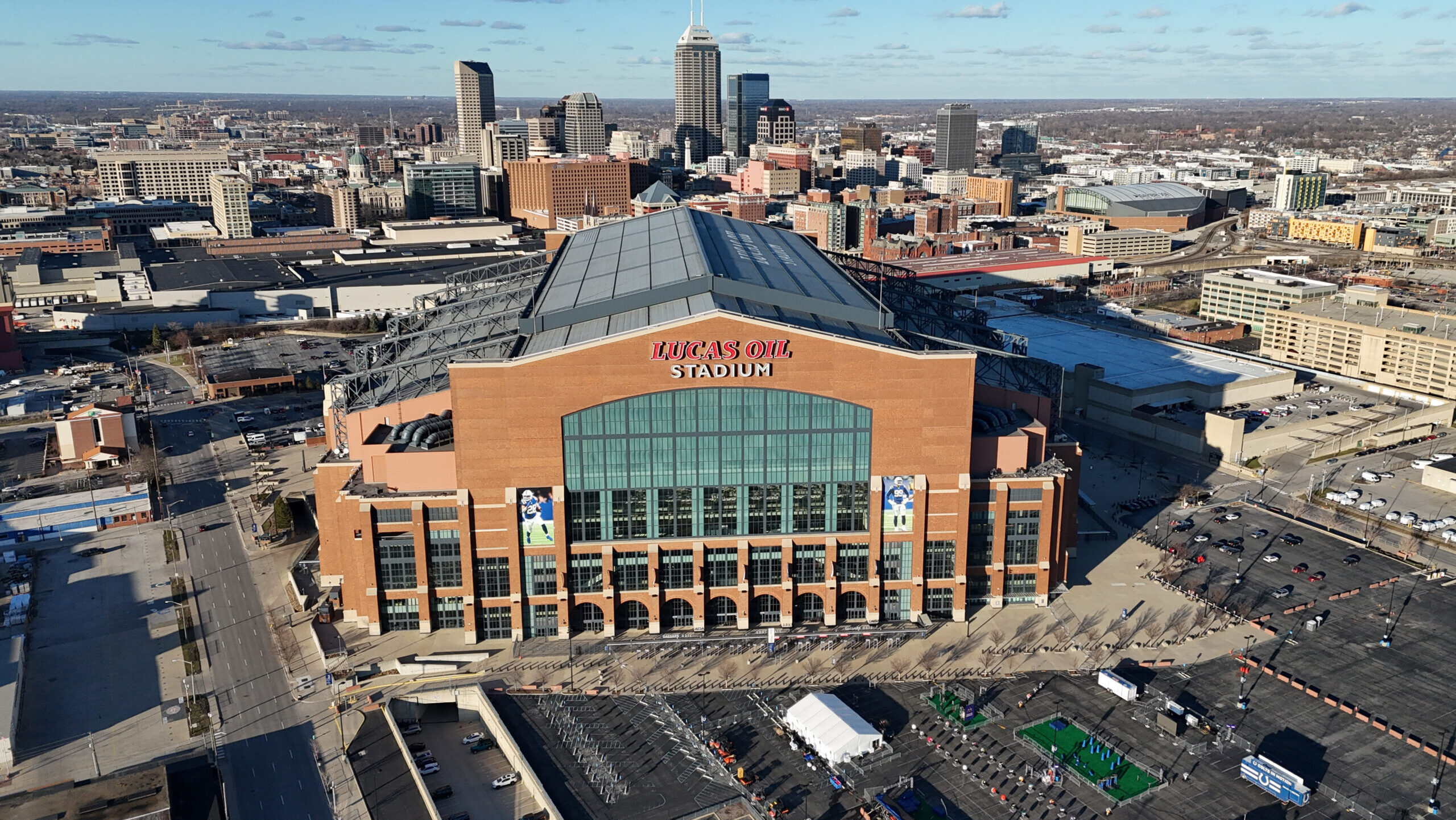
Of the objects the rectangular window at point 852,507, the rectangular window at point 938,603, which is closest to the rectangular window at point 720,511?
the rectangular window at point 852,507

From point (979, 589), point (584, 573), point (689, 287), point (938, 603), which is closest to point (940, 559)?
point (938, 603)

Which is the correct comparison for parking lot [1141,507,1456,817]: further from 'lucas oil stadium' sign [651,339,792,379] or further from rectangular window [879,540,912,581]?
'lucas oil stadium' sign [651,339,792,379]

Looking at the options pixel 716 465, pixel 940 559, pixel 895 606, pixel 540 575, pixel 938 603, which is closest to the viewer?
pixel 716 465

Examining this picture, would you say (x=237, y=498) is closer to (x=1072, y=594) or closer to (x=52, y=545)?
(x=52, y=545)

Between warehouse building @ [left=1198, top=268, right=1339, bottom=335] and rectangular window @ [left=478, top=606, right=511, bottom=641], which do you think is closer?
rectangular window @ [left=478, top=606, right=511, bottom=641]

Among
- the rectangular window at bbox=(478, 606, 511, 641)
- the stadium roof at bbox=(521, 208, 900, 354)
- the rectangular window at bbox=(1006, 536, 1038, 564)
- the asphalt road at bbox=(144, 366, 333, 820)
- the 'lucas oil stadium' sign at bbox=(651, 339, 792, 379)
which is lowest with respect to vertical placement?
the asphalt road at bbox=(144, 366, 333, 820)

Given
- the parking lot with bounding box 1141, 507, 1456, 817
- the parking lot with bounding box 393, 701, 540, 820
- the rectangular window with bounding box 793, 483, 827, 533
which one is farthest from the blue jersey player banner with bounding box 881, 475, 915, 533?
the parking lot with bounding box 393, 701, 540, 820

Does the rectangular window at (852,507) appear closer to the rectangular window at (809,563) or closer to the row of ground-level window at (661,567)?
the row of ground-level window at (661,567)

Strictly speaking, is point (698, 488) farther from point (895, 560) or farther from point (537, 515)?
point (895, 560)
